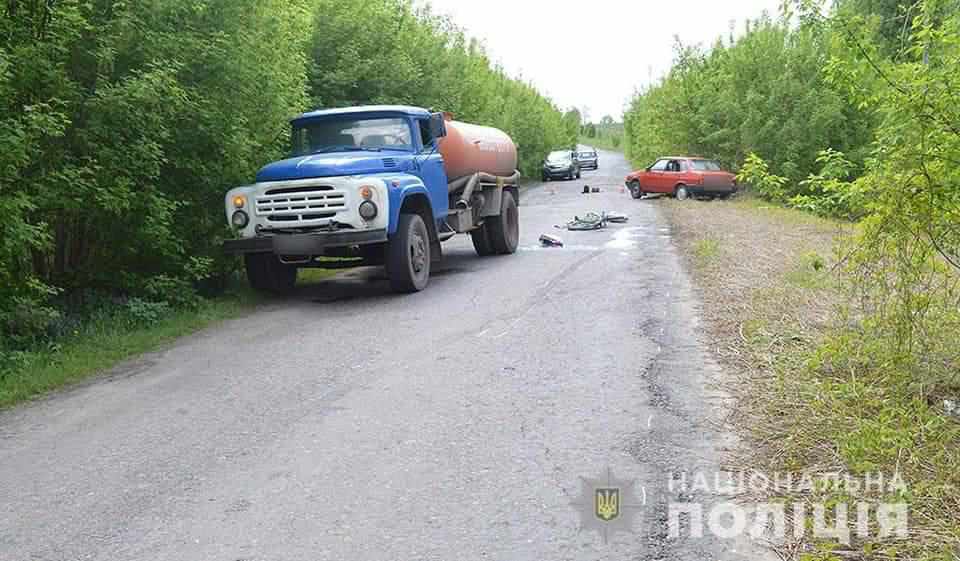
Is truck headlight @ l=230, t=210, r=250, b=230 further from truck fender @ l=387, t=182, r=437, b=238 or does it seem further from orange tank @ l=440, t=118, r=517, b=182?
orange tank @ l=440, t=118, r=517, b=182

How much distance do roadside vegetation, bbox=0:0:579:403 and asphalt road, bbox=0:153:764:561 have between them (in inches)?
44.8

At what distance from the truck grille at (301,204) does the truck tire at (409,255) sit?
86 cm

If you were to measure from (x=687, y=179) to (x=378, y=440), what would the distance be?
24817mm

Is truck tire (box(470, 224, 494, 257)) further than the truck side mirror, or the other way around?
truck tire (box(470, 224, 494, 257))

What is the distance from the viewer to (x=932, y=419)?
477 centimetres

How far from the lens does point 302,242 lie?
31.1 feet

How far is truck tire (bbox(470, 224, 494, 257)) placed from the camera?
46.2ft

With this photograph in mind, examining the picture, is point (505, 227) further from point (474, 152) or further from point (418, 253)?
point (418, 253)

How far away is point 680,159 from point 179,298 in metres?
22.4

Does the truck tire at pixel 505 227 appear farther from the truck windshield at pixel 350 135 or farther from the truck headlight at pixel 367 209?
the truck headlight at pixel 367 209

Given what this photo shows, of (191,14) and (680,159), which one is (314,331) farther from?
(680,159)

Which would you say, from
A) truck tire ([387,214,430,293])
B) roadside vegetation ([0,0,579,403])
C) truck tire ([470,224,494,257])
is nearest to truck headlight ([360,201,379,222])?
truck tire ([387,214,430,293])

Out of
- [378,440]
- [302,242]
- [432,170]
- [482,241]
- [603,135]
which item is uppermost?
[603,135]

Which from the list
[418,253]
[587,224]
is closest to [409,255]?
[418,253]
